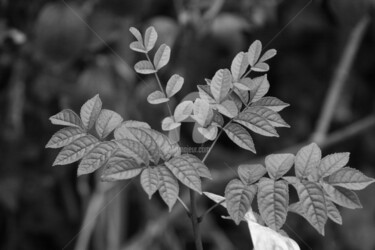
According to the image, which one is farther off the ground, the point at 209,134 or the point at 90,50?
the point at 90,50

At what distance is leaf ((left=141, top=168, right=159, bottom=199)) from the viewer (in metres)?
0.34

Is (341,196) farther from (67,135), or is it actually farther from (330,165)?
(67,135)

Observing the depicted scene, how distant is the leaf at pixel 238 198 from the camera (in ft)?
1.13

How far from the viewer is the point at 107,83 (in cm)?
124

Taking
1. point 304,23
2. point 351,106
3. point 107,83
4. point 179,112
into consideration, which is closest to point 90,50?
point 107,83

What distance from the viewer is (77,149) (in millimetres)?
380

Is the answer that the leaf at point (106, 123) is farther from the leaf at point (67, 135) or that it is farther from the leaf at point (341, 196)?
the leaf at point (341, 196)

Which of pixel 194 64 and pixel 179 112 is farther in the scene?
pixel 194 64

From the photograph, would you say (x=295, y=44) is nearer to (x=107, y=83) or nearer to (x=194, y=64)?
(x=194, y=64)

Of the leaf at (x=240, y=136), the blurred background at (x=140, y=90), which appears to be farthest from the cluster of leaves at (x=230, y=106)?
the blurred background at (x=140, y=90)

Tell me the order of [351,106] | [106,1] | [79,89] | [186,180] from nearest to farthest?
[186,180] → [106,1] → [79,89] → [351,106]

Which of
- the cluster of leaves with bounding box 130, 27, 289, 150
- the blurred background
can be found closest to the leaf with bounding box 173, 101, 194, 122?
the cluster of leaves with bounding box 130, 27, 289, 150

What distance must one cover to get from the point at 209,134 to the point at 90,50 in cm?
99

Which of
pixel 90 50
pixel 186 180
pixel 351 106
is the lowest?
pixel 351 106
